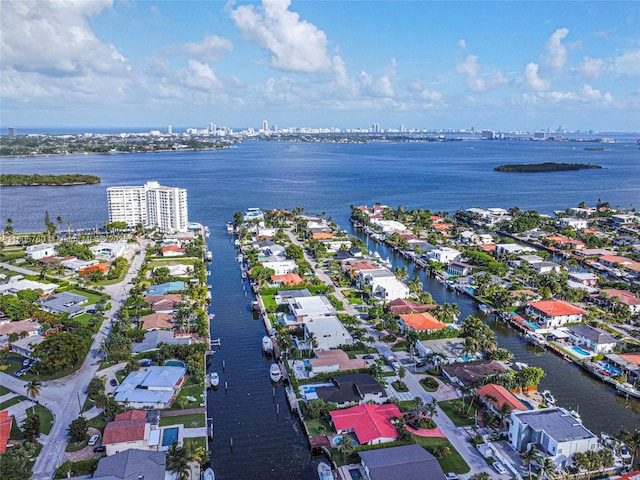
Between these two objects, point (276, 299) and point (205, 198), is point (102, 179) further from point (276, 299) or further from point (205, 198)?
point (276, 299)

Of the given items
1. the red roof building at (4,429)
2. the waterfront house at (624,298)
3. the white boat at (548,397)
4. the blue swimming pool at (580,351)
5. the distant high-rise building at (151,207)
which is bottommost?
the white boat at (548,397)

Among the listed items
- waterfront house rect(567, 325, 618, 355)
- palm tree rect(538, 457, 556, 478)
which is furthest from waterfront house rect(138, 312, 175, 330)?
waterfront house rect(567, 325, 618, 355)

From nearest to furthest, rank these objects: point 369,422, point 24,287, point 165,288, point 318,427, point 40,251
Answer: point 369,422 → point 318,427 → point 24,287 → point 165,288 → point 40,251

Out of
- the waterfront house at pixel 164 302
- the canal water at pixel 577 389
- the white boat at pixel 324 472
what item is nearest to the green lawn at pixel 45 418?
the waterfront house at pixel 164 302

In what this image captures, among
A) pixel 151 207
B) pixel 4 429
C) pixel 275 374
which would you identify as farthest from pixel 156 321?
pixel 151 207

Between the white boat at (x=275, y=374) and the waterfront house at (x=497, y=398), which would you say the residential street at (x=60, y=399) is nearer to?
the white boat at (x=275, y=374)

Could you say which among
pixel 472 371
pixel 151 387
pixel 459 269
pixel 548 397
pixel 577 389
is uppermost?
pixel 459 269

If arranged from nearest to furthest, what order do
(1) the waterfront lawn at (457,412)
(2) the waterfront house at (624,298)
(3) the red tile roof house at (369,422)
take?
(3) the red tile roof house at (369,422) → (1) the waterfront lawn at (457,412) → (2) the waterfront house at (624,298)

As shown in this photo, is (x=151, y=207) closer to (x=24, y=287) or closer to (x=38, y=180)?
(x=24, y=287)
